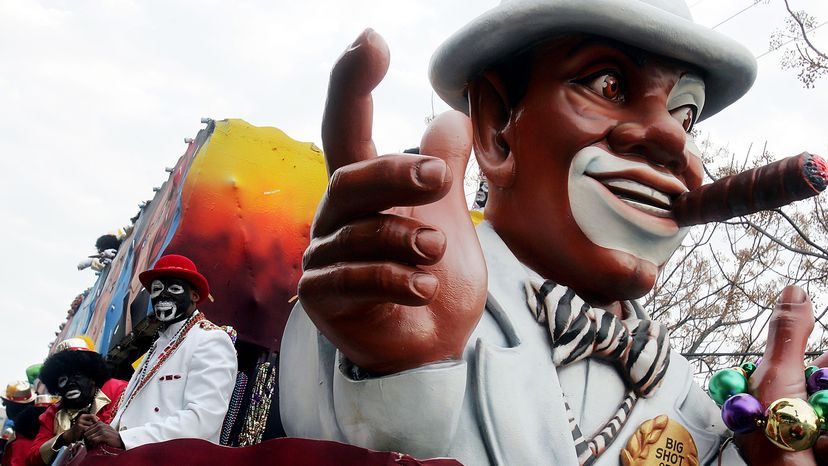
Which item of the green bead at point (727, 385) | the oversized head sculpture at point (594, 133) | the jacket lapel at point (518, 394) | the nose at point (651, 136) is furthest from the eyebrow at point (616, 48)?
the green bead at point (727, 385)

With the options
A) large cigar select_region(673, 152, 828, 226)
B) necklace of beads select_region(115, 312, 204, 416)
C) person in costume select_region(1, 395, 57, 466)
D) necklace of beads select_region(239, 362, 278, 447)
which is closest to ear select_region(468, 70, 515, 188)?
large cigar select_region(673, 152, 828, 226)

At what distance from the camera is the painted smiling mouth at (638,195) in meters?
2.27

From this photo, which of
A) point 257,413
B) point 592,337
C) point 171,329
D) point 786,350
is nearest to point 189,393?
point 171,329

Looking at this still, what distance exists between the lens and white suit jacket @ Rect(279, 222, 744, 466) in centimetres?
174

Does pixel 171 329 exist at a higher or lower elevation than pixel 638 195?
lower

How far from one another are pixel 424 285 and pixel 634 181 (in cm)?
102

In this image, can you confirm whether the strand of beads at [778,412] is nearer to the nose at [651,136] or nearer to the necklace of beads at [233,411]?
the nose at [651,136]

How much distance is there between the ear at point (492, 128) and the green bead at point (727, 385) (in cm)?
80

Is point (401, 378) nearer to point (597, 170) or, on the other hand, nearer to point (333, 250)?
point (333, 250)

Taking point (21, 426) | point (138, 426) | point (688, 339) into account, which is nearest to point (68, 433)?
point (138, 426)

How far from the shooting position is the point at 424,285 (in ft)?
4.87

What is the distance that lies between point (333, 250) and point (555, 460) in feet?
2.43

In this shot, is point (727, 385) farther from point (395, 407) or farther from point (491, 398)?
point (395, 407)

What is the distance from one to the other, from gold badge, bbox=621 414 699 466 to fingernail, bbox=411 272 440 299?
2.92 feet
